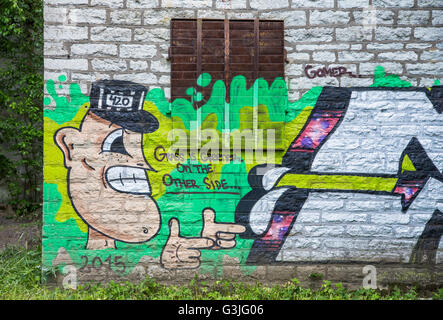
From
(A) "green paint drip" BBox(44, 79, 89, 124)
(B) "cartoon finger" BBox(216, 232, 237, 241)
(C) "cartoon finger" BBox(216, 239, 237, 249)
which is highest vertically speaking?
(A) "green paint drip" BBox(44, 79, 89, 124)

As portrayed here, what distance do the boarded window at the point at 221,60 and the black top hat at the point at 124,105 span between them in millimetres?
424

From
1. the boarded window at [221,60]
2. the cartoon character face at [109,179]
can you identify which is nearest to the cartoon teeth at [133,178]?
the cartoon character face at [109,179]

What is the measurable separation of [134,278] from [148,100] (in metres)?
2.14

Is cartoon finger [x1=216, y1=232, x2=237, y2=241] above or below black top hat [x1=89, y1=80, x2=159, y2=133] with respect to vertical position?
below

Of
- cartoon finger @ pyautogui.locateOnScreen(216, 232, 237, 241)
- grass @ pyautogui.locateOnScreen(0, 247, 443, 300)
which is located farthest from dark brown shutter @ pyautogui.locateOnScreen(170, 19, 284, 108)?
grass @ pyautogui.locateOnScreen(0, 247, 443, 300)

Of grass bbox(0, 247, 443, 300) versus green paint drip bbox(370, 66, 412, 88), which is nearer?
grass bbox(0, 247, 443, 300)

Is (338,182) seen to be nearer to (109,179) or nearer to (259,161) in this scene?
(259,161)

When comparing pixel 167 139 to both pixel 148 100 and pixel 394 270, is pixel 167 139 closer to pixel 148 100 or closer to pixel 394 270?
pixel 148 100

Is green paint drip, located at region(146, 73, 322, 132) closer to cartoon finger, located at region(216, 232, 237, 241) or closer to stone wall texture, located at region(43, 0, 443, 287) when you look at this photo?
stone wall texture, located at region(43, 0, 443, 287)

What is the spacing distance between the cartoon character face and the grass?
0.59m

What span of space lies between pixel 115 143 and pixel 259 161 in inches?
68.7

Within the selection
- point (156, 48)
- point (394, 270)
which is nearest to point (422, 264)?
point (394, 270)

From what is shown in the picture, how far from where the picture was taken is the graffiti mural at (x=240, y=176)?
421cm

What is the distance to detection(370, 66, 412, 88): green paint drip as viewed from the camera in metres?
4.28
